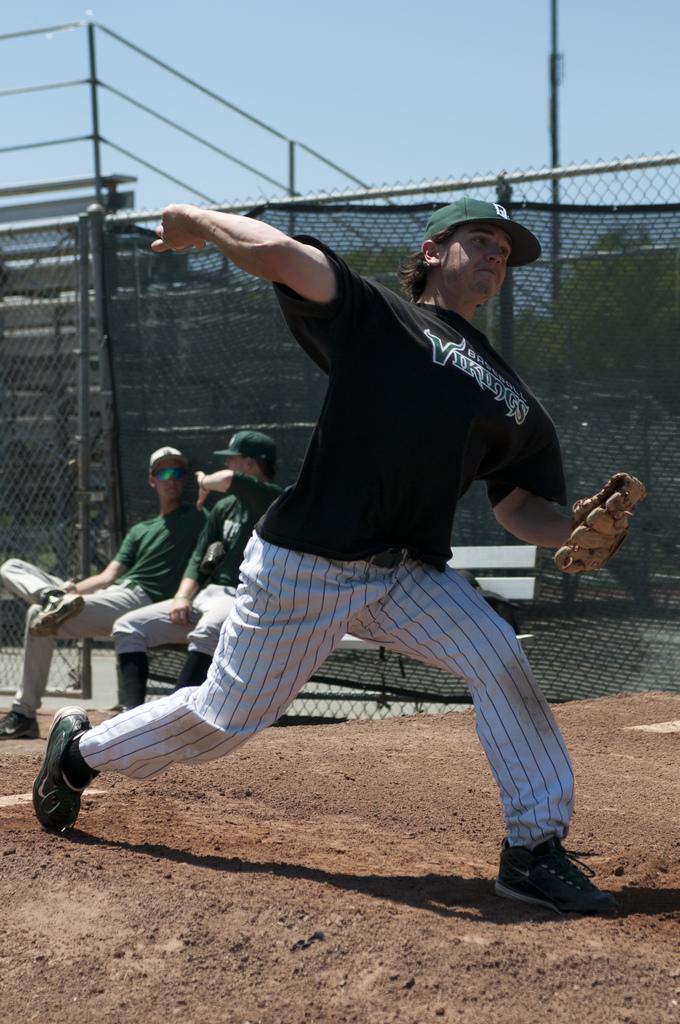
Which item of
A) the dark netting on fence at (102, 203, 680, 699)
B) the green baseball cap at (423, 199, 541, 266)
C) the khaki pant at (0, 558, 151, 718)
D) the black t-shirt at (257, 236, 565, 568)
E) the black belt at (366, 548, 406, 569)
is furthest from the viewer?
the khaki pant at (0, 558, 151, 718)

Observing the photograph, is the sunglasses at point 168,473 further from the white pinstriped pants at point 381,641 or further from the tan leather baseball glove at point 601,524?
the tan leather baseball glove at point 601,524

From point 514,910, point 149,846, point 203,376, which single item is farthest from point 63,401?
point 514,910

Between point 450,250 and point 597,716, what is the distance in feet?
10.2

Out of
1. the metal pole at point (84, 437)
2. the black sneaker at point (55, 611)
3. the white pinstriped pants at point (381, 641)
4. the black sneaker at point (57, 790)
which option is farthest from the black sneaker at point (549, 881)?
the metal pole at point (84, 437)

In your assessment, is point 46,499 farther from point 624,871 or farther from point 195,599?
point 624,871

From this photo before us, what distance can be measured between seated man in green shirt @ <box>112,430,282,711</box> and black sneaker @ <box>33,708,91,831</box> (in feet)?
9.39

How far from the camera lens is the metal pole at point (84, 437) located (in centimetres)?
795

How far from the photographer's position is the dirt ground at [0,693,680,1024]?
2707mm

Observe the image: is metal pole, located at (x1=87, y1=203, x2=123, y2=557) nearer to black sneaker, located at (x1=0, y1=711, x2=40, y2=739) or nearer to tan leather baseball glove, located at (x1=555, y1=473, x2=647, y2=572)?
black sneaker, located at (x1=0, y1=711, x2=40, y2=739)

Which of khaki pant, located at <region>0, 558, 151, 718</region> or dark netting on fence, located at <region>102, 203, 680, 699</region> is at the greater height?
dark netting on fence, located at <region>102, 203, 680, 699</region>

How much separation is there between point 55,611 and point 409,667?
6.66 ft

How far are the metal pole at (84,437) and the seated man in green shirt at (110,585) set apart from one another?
0.33 meters

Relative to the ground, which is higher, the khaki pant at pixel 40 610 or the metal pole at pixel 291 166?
the metal pole at pixel 291 166

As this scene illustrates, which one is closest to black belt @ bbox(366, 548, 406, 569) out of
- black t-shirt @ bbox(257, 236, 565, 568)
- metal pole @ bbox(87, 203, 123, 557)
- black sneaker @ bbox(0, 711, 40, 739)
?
black t-shirt @ bbox(257, 236, 565, 568)
